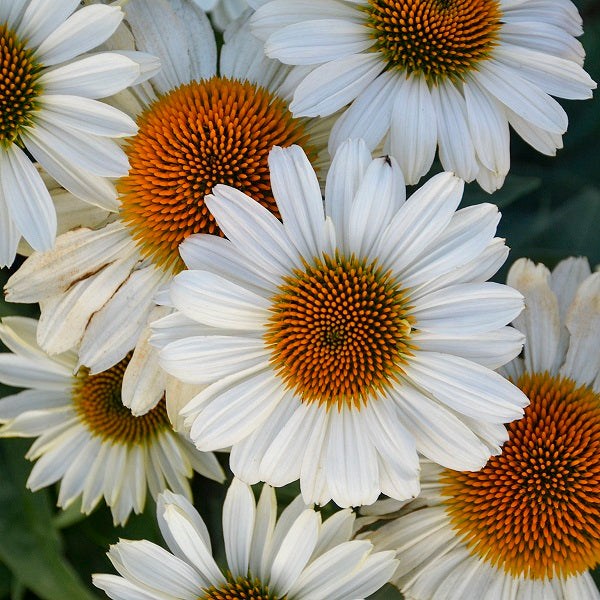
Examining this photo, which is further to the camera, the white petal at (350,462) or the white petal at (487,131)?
the white petal at (487,131)

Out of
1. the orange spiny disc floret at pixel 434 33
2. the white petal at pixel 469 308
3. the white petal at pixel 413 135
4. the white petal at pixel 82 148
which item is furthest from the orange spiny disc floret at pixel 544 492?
the white petal at pixel 82 148

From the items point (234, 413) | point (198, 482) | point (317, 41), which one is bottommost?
point (198, 482)

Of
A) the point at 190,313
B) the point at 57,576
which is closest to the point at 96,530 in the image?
the point at 57,576

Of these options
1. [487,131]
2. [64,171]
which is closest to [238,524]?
[64,171]

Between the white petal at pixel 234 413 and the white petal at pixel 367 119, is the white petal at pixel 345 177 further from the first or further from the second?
the white petal at pixel 234 413

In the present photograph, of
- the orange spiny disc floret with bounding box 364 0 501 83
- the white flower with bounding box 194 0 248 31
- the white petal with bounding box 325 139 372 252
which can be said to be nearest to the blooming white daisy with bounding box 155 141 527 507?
the white petal with bounding box 325 139 372 252

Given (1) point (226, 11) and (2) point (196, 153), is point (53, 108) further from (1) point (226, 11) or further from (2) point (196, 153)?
(1) point (226, 11)
